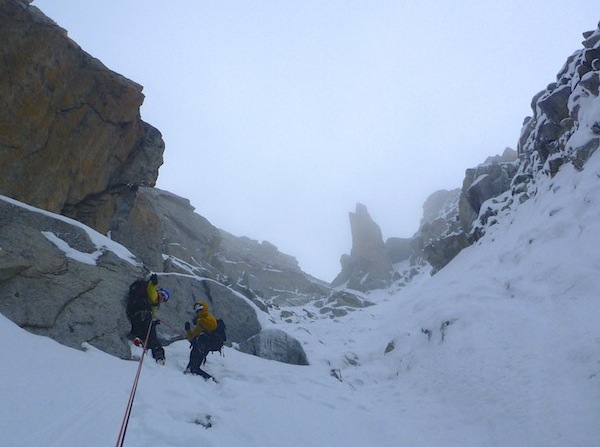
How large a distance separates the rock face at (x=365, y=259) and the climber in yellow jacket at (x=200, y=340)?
250 feet

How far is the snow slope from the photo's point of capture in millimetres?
6316

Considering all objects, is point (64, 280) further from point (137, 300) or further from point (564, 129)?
point (564, 129)

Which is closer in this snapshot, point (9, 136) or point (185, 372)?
point (185, 372)

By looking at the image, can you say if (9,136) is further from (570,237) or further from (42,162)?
(570,237)

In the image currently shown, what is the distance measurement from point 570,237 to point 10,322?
16.6 m

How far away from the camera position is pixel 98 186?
17.8m

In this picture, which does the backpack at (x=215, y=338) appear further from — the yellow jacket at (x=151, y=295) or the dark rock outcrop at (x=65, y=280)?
the dark rock outcrop at (x=65, y=280)

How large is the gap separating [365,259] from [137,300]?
83.3 m

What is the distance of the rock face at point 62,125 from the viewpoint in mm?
14492

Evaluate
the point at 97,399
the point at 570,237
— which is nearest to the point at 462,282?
the point at 570,237

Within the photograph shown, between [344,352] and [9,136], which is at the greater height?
[9,136]

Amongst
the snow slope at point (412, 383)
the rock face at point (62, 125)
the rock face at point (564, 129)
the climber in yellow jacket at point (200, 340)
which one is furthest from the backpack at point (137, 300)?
the rock face at point (564, 129)

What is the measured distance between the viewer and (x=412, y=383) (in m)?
12.9

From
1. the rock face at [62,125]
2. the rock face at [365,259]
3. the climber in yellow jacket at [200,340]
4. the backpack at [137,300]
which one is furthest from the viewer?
the rock face at [365,259]
